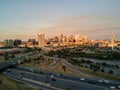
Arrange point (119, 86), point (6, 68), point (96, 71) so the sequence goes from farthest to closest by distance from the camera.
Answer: point (6, 68)
point (96, 71)
point (119, 86)

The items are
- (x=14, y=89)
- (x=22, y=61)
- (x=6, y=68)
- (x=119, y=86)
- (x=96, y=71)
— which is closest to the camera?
(x=14, y=89)

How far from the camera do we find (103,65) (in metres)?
74.3

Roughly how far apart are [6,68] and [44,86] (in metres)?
35.2

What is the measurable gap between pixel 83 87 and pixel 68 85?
376 cm

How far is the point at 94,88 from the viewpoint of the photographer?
3575 centimetres

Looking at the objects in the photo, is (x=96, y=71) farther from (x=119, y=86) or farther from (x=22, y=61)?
(x=22, y=61)

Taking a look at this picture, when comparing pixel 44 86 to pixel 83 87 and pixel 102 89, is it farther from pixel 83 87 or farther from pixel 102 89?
pixel 102 89

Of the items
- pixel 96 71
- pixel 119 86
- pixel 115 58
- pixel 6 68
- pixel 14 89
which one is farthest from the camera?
pixel 115 58

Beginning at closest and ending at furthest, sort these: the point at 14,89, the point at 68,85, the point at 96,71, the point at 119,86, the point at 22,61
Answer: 1. the point at 14,89
2. the point at 119,86
3. the point at 68,85
4. the point at 96,71
5. the point at 22,61

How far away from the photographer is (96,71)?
195 feet

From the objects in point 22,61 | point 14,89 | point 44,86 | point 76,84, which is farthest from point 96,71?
point 22,61

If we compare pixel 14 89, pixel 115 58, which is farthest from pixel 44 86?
pixel 115 58

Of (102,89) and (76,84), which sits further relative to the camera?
(76,84)

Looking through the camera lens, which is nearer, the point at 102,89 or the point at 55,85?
the point at 102,89
